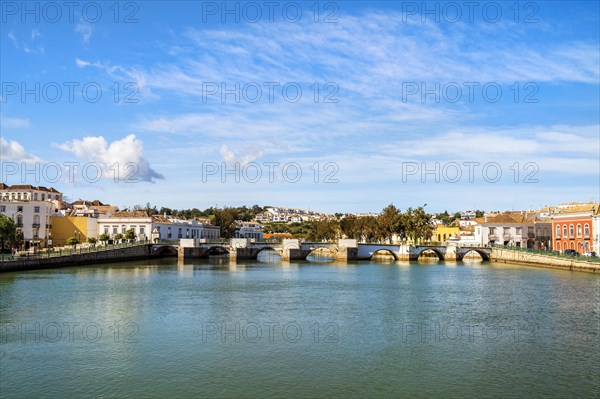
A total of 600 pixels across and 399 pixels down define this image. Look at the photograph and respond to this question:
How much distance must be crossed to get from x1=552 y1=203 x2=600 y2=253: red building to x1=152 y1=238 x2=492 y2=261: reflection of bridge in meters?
13.9

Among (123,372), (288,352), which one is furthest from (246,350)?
(123,372)

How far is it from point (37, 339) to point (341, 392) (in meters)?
15.9

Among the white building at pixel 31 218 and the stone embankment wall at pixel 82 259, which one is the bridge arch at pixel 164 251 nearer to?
the stone embankment wall at pixel 82 259

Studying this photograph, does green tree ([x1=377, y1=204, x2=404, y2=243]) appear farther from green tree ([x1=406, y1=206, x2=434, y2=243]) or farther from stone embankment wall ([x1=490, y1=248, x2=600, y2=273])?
stone embankment wall ([x1=490, y1=248, x2=600, y2=273])

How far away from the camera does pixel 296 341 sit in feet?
89.1

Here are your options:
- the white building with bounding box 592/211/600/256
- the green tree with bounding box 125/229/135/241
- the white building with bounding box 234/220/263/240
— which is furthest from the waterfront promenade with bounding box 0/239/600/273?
the white building with bounding box 234/220/263/240

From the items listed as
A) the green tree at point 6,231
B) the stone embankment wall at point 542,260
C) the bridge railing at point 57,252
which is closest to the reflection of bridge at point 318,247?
the stone embankment wall at point 542,260

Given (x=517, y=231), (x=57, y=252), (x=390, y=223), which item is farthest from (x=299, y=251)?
(x=57, y=252)

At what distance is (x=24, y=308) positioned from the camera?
3550 cm

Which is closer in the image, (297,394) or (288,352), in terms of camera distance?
(297,394)

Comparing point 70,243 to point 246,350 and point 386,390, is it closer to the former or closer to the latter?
point 246,350

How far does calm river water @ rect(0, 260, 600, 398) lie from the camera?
20.4 meters

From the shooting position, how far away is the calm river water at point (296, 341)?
20.4 metres

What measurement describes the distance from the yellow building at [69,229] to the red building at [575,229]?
80418 millimetres
